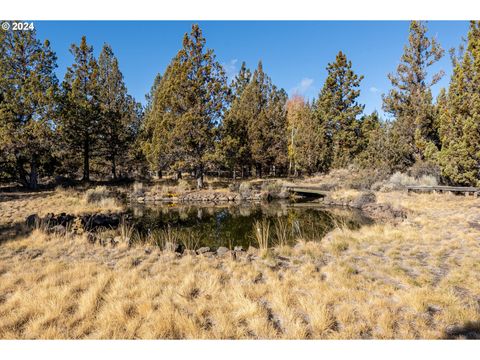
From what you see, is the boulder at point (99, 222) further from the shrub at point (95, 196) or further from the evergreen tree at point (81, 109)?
the evergreen tree at point (81, 109)

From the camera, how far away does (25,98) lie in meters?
17.7

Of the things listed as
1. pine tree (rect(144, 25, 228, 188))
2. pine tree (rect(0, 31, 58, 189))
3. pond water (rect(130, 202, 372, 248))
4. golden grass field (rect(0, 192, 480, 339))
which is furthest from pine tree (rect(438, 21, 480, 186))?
pine tree (rect(0, 31, 58, 189))

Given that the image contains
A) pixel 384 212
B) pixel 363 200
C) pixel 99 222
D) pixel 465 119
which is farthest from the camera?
pixel 363 200

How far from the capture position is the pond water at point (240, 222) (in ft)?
32.1

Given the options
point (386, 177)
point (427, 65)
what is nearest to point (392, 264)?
point (386, 177)

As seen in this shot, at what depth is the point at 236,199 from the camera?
20922 millimetres

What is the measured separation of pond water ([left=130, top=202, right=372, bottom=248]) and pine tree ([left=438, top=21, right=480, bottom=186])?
5955 mm

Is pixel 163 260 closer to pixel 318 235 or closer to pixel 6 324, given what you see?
pixel 6 324

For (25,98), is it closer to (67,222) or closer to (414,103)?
(67,222)

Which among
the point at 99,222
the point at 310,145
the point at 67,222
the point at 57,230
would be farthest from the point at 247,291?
the point at 310,145

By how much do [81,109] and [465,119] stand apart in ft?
88.2

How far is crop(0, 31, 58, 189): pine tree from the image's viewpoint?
57.2ft

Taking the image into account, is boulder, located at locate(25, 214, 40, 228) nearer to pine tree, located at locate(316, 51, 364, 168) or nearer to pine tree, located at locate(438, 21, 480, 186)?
pine tree, located at locate(438, 21, 480, 186)
